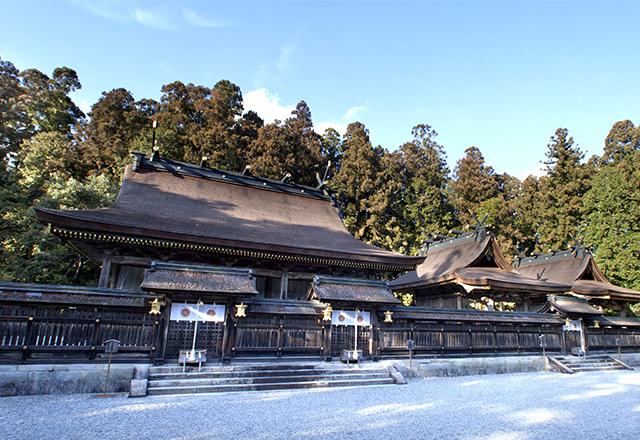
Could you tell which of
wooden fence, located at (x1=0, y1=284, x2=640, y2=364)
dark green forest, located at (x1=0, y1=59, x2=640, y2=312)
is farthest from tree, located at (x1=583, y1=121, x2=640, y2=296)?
wooden fence, located at (x1=0, y1=284, x2=640, y2=364)

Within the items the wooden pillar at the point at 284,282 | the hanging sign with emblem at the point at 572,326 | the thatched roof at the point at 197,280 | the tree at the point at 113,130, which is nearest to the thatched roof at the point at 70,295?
the thatched roof at the point at 197,280

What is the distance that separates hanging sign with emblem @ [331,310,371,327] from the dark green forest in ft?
60.2

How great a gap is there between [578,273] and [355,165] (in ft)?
59.9

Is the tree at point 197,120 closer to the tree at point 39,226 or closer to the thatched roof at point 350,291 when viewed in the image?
the tree at point 39,226

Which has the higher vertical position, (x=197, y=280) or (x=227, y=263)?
(x=227, y=263)

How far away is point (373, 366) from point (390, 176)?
84.4ft

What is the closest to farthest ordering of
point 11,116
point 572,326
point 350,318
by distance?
point 350,318, point 572,326, point 11,116

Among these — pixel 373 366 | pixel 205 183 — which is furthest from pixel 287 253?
pixel 205 183

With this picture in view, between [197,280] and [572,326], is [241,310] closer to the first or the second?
[197,280]

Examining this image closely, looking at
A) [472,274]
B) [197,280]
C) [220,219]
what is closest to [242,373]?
[197,280]

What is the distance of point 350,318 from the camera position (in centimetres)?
1110

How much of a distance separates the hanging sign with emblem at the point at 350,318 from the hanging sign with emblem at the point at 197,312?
3276 mm

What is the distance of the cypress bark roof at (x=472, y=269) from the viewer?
15.1 meters

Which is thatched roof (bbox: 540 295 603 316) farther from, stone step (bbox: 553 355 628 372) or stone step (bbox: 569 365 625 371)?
stone step (bbox: 569 365 625 371)
